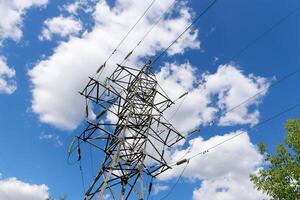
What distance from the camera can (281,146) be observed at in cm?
1998

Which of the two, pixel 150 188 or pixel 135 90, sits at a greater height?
pixel 135 90

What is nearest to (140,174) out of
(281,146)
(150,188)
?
(150,188)

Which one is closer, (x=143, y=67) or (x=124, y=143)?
(x=124, y=143)

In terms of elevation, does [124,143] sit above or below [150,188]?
above

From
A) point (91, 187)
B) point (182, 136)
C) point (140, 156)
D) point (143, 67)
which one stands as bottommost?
point (91, 187)

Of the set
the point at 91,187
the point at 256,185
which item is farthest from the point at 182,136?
the point at 256,185

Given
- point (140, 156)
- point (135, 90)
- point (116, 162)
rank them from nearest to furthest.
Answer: point (116, 162), point (140, 156), point (135, 90)

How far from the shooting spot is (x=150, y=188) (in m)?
14.2

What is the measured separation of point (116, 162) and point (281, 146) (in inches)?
472

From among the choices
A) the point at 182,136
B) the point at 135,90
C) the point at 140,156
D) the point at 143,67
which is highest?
the point at 143,67

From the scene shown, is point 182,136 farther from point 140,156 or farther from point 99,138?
point 99,138

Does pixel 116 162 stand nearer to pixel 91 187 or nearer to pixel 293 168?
pixel 91 187

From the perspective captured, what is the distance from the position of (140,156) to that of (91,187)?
2265 millimetres

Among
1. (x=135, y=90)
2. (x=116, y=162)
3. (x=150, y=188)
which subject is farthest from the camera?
(x=135, y=90)
